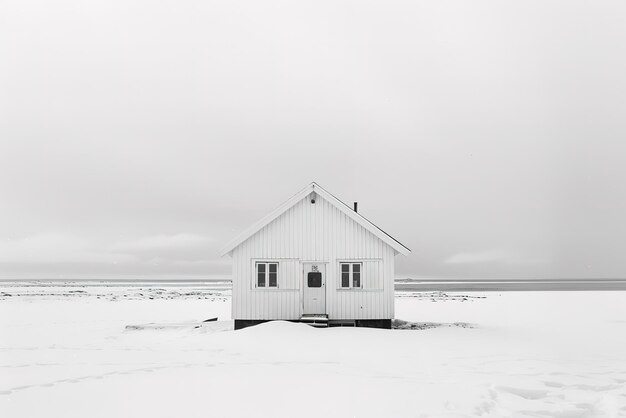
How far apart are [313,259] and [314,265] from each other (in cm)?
33

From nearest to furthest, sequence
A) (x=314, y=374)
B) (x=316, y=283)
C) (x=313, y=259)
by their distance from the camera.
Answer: (x=314, y=374) < (x=313, y=259) < (x=316, y=283)

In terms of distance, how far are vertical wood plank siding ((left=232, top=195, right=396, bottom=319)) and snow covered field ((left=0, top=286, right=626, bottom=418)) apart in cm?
190

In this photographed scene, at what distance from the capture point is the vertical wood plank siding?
22.4 m

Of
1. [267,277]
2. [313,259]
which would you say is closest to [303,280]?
[313,259]

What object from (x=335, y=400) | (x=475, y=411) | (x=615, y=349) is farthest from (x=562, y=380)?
(x=615, y=349)

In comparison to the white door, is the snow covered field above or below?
below

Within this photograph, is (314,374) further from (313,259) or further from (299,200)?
(299,200)

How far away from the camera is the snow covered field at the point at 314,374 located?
31.5 feet

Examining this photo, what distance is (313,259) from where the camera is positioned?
2253 centimetres

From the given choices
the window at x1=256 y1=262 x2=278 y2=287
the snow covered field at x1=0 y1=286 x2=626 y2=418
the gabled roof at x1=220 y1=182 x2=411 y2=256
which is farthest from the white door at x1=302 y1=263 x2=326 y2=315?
the gabled roof at x1=220 y1=182 x2=411 y2=256

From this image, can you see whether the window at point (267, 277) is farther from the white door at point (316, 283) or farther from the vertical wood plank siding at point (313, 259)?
the white door at point (316, 283)

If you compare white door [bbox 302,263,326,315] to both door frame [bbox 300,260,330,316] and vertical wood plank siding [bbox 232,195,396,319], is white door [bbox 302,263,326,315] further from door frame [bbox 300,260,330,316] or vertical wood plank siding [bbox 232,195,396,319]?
vertical wood plank siding [bbox 232,195,396,319]

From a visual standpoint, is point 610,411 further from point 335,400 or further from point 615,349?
point 615,349

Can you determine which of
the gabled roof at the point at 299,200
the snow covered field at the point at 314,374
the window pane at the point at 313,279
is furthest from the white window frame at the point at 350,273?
the snow covered field at the point at 314,374
